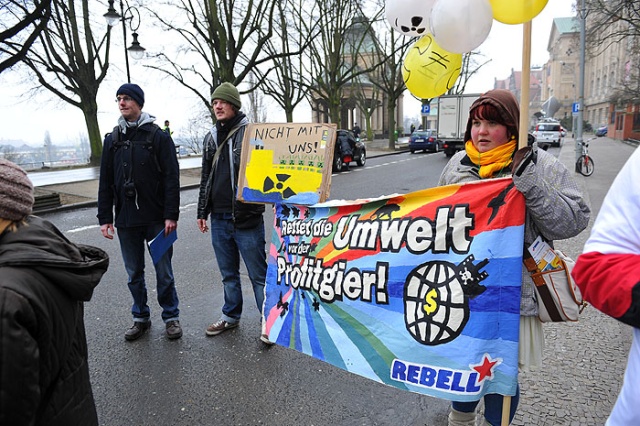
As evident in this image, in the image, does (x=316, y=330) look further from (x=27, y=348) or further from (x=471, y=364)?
(x=27, y=348)

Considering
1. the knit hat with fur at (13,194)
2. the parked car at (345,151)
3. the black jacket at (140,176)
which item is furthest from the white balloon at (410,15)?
the parked car at (345,151)

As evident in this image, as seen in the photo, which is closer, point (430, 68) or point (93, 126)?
point (430, 68)

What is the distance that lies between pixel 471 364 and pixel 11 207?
1957 mm

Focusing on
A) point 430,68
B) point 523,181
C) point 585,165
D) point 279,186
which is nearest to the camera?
point 523,181

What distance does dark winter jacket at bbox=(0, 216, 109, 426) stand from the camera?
128cm

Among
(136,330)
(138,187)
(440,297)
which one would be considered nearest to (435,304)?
(440,297)

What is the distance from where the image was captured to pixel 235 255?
12.8 ft

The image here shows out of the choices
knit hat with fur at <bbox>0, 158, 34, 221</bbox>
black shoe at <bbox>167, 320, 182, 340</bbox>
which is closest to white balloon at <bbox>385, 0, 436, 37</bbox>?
knit hat with fur at <bbox>0, 158, 34, 221</bbox>

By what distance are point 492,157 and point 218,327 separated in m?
2.83

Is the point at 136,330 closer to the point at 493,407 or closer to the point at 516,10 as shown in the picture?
the point at 493,407

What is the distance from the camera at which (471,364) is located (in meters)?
2.02

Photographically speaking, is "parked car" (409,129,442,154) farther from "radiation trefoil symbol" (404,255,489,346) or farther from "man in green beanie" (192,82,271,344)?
"radiation trefoil symbol" (404,255,489,346)

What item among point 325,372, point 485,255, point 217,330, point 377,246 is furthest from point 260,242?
point 485,255

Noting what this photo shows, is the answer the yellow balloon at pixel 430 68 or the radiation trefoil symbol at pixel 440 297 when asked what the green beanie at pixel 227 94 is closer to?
the yellow balloon at pixel 430 68
